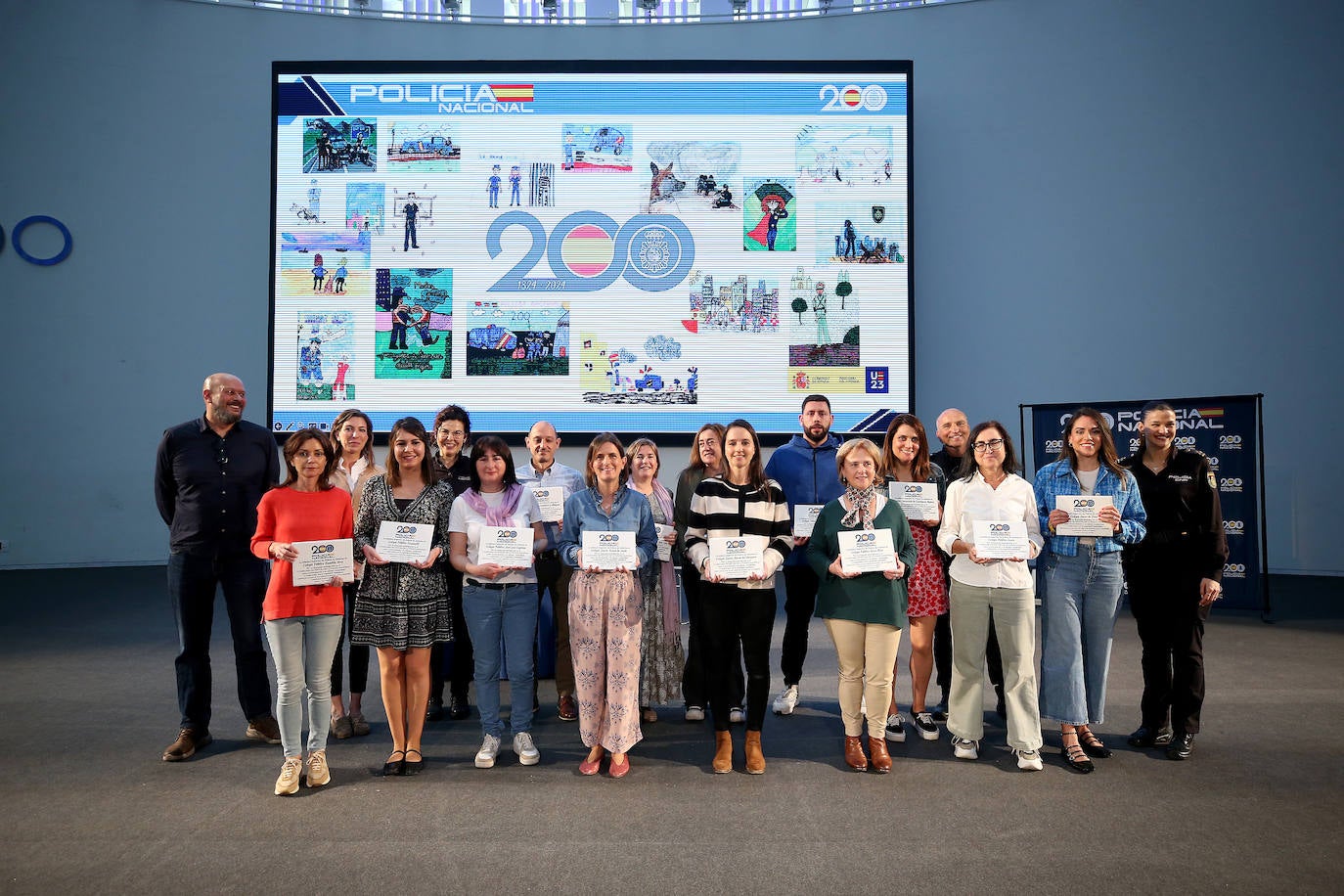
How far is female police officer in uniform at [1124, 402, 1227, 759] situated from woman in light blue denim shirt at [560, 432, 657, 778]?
2.32 meters

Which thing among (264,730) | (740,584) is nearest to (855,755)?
(740,584)

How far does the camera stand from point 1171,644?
11.7ft

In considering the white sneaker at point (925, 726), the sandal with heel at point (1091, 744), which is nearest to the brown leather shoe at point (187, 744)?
the white sneaker at point (925, 726)

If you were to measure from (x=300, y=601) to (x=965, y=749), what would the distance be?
289cm

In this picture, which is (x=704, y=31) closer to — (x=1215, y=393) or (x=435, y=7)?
(x=435, y=7)

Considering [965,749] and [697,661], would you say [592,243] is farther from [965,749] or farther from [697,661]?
[965,749]

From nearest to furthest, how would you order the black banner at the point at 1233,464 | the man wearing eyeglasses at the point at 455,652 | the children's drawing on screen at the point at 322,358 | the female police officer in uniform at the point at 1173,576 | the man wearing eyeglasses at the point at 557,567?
the female police officer in uniform at the point at 1173,576, the man wearing eyeglasses at the point at 455,652, the man wearing eyeglasses at the point at 557,567, the black banner at the point at 1233,464, the children's drawing on screen at the point at 322,358

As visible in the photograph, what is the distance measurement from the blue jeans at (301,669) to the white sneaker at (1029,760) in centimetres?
289

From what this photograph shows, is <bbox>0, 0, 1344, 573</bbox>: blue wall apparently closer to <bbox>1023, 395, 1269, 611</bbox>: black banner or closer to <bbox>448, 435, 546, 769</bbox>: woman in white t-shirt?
<bbox>1023, 395, 1269, 611</bbox>: black banner

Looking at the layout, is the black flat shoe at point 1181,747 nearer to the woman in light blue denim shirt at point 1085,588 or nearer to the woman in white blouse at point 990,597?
the woman in light blue denim shirt at point 1085,588

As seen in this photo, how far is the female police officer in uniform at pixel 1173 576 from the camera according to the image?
11.5ft

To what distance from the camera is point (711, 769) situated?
3.35 metres

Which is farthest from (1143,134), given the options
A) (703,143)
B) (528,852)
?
(528,852)

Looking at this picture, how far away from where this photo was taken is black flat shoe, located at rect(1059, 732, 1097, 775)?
329 centimetres
